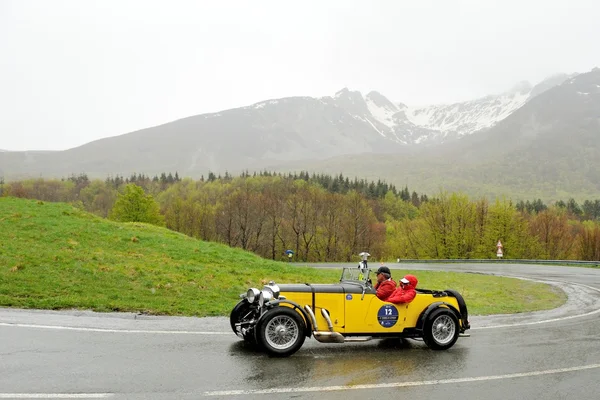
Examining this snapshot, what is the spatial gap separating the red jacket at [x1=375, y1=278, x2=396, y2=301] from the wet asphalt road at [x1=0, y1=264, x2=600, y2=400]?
102cm

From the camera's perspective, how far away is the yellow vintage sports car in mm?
8516

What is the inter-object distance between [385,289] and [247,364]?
3192mm

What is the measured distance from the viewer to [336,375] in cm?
745

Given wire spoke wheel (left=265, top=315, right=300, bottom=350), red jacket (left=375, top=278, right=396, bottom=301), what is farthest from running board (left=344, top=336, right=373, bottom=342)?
wire spoke wheel (left=265, top=315, right=300, bottom=350)

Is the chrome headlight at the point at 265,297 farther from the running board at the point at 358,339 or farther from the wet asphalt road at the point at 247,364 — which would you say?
the running board at the point at 358,339

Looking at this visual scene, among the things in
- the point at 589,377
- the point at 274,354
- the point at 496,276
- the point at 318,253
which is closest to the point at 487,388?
the point at 589,377

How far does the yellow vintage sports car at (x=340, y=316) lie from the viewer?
852 centimetres

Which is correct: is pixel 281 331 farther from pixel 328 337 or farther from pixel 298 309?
pixel 328 337

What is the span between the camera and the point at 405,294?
31.2 feet

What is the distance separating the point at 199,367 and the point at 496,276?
86.0 feet

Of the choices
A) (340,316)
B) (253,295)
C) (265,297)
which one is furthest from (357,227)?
(265,297)

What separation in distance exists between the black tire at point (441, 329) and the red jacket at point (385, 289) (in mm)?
932

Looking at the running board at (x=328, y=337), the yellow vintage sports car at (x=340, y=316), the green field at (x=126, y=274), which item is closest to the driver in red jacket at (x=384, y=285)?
the yellow vintage sports car at (x=340, y=316)

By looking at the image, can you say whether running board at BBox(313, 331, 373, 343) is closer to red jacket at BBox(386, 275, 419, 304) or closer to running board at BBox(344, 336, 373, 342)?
running board at BBox(344, 336, 373, 342)
